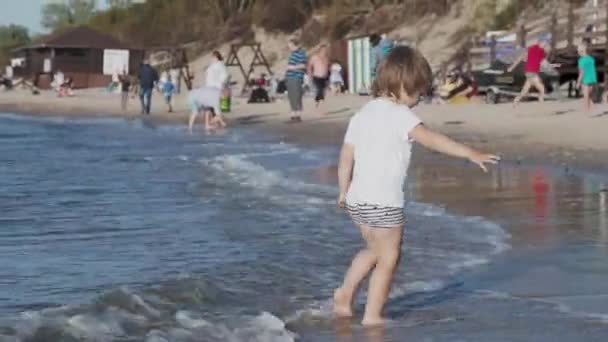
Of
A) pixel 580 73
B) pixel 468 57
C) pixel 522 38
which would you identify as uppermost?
pixel 522 38

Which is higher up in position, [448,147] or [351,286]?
[448,147]

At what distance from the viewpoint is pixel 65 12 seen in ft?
401

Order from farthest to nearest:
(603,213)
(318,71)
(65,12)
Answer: (65,12), (318,71), (603,213)

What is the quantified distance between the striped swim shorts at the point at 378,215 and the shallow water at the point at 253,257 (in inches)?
18.6

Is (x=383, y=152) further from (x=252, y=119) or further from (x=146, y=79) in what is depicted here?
(x=146, y=79)

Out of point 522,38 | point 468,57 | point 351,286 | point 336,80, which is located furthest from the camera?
point 336,80

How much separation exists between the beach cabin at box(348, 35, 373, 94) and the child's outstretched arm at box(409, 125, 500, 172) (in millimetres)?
32208

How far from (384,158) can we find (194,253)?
2559 mm

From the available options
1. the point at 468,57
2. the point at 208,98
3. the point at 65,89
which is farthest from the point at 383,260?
the point at 65,89

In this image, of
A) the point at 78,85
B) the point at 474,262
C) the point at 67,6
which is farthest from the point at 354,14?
the point at 67,6

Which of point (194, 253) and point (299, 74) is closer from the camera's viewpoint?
point (194, 253)

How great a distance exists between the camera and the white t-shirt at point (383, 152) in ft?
19.8

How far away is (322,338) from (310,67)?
22.4m

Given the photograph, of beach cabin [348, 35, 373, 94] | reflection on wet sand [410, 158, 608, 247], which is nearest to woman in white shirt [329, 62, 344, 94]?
beach cabin [348, 35, 373, 94]
